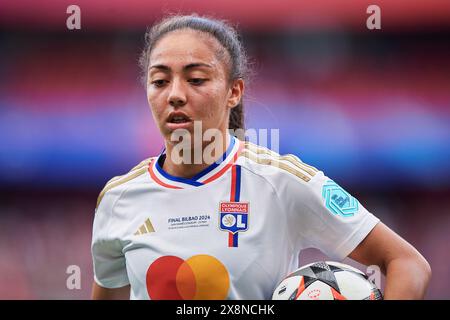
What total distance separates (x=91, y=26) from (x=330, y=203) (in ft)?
10.8

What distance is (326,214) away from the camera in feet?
7.50

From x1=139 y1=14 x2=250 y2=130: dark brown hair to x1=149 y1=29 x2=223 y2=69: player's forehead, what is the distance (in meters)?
0.03

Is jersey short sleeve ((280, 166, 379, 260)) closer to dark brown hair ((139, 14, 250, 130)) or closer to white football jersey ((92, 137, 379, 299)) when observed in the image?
white football jersey ((92, 137, 379, 299))

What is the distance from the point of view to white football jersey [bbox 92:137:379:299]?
2.28 metres

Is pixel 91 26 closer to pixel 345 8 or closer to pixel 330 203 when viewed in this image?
pixel 345 8

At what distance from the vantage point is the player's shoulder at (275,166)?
2.33 metres

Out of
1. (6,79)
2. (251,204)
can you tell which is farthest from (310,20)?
(251,204)

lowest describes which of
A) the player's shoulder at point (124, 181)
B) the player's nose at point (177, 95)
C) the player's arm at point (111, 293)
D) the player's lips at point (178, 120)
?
the player's arm at point (111, 293)

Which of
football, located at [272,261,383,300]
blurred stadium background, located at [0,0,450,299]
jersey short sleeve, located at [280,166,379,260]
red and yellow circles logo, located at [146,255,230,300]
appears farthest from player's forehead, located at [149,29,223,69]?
blurred stadium background, located at [0,0,450,299]

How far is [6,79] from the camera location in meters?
5.02

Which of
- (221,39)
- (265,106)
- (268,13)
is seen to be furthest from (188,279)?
(268,13)

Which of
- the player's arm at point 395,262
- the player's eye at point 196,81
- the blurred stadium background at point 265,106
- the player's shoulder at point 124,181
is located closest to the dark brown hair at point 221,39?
the player's eye at point 196,81

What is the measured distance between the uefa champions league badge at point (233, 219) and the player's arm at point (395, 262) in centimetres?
38

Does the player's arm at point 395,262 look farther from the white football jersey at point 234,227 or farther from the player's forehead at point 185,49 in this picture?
the player's forehead at point 185,49
